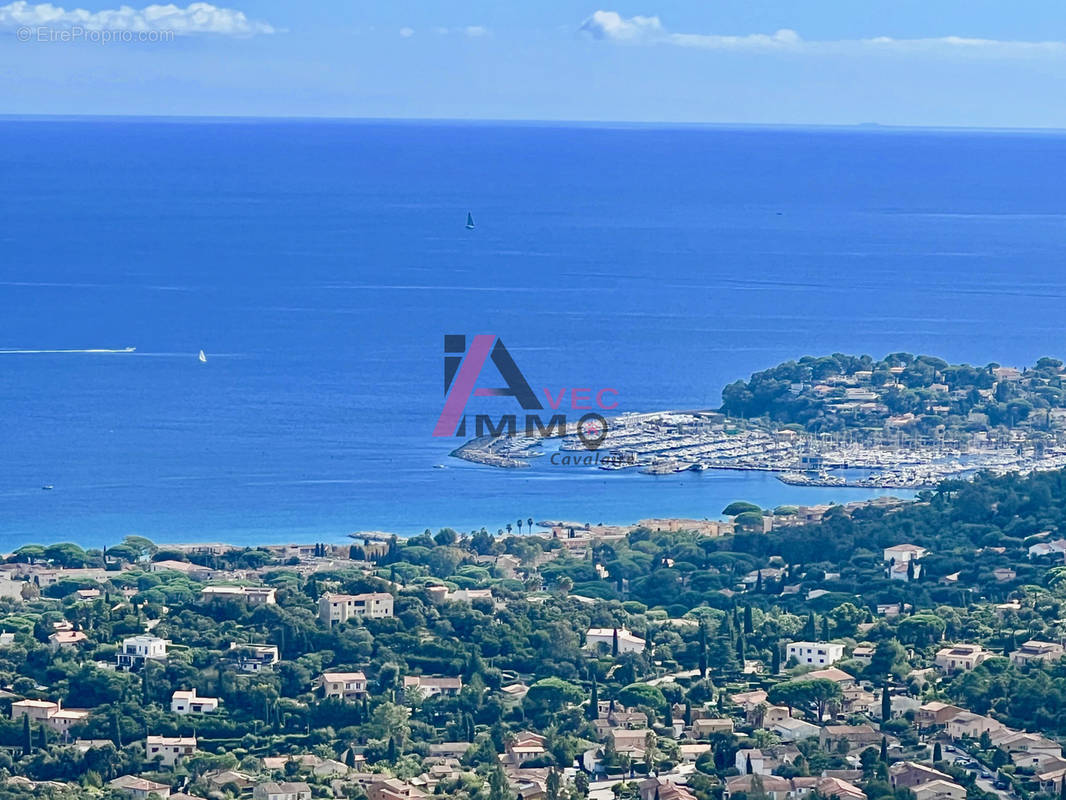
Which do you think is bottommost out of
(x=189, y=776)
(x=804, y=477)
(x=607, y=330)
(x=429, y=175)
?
(x=189, y=776)

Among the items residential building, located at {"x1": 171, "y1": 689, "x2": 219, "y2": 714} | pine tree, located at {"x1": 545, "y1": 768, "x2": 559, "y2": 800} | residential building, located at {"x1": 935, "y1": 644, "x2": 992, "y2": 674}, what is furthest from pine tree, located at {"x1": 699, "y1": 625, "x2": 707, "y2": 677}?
residential building, located at {"x1": 171, "y1": 689, "x2": 219, "y2": 714}

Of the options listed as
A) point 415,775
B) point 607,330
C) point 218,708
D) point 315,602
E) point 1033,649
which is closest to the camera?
point 415,775

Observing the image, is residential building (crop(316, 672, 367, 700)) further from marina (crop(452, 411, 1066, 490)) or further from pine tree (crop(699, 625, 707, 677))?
marina (crop(452, 411, 1066, 490))

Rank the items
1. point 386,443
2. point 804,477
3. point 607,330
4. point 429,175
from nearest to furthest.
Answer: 1. point 804,477
2. point 386,443
3. point 607,330
4. point 429,175

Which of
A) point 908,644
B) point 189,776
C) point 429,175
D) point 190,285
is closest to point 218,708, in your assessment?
point 189,776

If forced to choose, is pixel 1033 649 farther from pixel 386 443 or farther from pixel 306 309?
pixel 306 309

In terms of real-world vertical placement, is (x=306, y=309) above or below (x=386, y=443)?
above

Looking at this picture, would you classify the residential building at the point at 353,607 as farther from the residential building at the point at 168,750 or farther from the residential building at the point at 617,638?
the residential building at the point at 168,750

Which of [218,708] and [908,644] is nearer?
[218,708]
